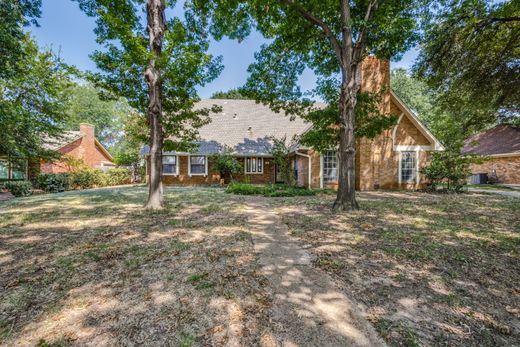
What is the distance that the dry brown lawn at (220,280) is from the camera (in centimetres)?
211

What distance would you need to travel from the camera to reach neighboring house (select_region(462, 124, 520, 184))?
19.2 meters

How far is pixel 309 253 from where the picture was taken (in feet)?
13.2

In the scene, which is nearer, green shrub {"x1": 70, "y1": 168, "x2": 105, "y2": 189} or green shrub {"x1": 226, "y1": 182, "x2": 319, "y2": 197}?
green shrub {"x1": 226, "y1": 182, "x2": 319, "y2": 197}

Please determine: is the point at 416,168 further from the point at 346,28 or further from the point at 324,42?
the point at 346,28

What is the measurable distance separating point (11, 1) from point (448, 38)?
1622cm

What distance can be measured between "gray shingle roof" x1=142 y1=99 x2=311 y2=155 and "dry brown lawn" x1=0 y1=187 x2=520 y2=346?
1270 centimetres

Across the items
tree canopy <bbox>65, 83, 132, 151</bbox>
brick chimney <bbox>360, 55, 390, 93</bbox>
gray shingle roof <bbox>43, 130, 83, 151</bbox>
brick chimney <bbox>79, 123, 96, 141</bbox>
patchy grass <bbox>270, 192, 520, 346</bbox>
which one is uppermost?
tree canopy <bbox>65, 83, 132, 151</bbox>

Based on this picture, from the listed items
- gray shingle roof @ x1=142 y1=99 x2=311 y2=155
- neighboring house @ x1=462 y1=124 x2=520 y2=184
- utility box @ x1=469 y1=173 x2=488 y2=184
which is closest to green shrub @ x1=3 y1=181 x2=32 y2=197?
gray shingle roof @ x1=142 y1=99 x2=311 y2=155

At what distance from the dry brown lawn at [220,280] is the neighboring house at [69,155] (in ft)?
53.3

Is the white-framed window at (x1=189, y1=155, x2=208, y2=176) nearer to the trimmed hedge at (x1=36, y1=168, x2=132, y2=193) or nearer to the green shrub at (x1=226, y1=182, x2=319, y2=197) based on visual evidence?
the green shrub at (x1=226, y1=182, x2=319, y2=197)

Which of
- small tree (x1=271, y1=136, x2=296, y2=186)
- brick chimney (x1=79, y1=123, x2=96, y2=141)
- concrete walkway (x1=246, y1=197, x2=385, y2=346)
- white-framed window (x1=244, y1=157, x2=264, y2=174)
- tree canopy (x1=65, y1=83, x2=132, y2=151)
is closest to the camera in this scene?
concrete walkway (x1=246, y1=197, x2=385, y2=346)

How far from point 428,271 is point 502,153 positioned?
24133 mm

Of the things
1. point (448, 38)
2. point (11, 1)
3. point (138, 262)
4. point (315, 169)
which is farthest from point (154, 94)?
point (448, 38)

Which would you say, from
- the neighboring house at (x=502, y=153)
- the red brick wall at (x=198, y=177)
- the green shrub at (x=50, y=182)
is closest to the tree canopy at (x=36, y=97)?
the green shrub at (x=50, y=182)
